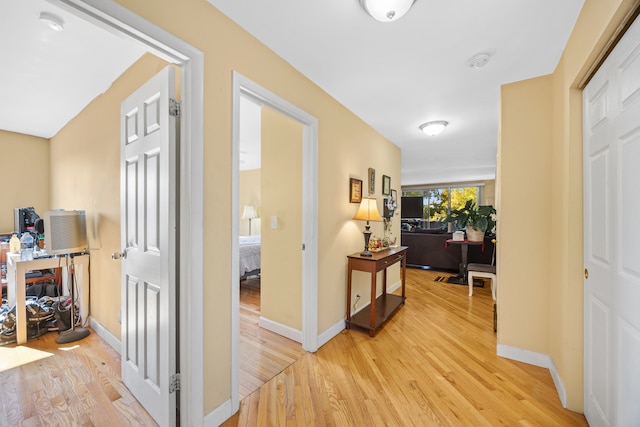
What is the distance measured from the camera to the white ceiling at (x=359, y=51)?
1.47 m

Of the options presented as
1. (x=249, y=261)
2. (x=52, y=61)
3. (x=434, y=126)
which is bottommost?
(x=249, y=261)

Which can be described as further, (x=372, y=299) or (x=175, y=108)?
(x=372, y=299)

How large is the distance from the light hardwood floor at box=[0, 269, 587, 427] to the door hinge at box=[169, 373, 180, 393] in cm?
34

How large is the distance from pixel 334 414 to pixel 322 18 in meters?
2.38

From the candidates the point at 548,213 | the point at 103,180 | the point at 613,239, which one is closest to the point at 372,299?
the point at 548,213

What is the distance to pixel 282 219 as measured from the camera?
8.61 ft

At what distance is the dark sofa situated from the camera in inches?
196

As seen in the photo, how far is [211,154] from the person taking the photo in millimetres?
1442

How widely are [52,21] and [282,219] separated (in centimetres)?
204

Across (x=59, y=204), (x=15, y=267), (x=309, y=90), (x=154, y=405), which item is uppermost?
(x=309, y=90)

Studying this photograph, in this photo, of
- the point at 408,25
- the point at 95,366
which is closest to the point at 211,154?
the point at 408,25

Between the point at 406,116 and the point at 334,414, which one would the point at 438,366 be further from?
the point at 406,116

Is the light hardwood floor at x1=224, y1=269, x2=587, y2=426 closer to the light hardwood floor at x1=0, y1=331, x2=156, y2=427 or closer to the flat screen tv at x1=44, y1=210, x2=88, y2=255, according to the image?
the light hardwood floor at x1=0, y1=331, x2=156, y2=427

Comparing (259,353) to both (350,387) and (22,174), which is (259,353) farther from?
(22,174)
